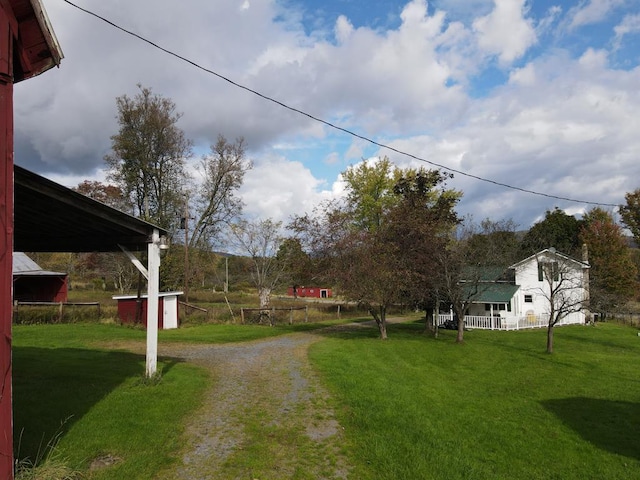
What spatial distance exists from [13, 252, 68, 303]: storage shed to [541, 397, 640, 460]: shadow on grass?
3132cm

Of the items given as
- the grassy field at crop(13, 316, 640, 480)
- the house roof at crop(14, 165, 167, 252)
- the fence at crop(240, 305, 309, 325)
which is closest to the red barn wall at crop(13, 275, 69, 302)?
the fence at crop(240, 305, 309, 325)

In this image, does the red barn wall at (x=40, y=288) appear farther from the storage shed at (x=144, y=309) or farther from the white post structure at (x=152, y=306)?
the white post structure at (x=152, y=306)

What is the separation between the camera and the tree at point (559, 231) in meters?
49.4

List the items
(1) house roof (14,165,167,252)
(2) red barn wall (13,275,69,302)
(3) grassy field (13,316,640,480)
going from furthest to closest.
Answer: (2) red barn wall (13,275,69,302)
(1) house roof (14,165,167,252)
(3) grassy field (13,316,640,480)

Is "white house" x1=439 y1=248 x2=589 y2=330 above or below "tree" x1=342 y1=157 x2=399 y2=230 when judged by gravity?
below

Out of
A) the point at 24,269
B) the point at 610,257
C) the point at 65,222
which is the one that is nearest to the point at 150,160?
the point at 24,269

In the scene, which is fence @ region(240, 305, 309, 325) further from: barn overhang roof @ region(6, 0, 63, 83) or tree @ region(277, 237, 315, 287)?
barn overhang roof @ region(6, 0, 63, 83)

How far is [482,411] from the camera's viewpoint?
31.8 ft

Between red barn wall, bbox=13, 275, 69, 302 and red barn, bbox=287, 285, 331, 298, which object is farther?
red barn, bbox=287, 285, 331, 298

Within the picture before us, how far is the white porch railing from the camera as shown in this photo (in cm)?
3177

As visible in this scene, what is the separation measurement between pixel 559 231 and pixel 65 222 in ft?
178

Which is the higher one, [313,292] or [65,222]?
[65,222]

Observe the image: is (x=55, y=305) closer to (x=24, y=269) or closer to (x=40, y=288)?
(x=24, y=269)

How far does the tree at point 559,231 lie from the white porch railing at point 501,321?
16.3 metres
